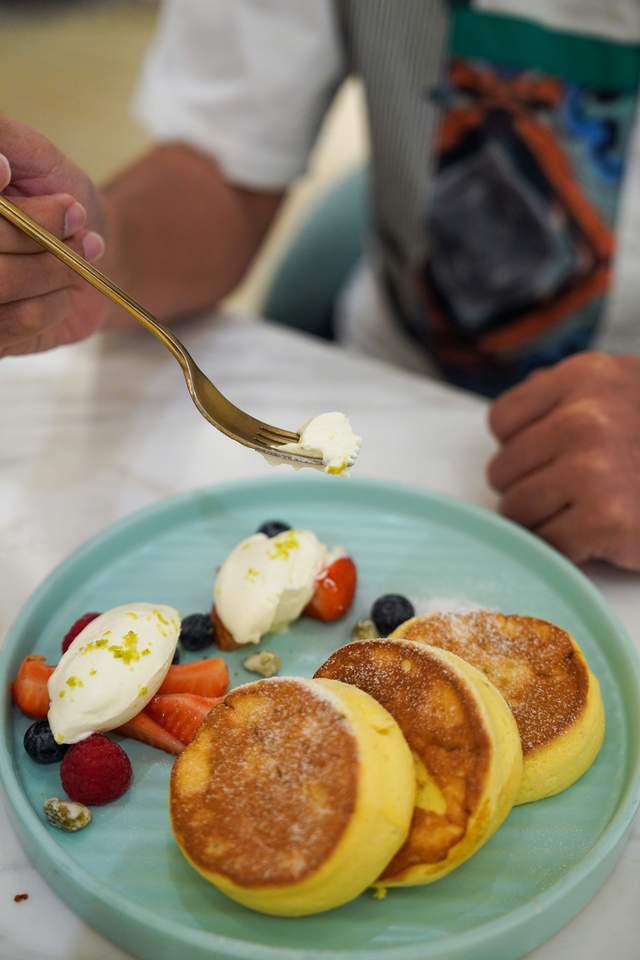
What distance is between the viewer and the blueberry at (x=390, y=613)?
0.91 m

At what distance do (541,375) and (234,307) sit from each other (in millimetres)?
2202

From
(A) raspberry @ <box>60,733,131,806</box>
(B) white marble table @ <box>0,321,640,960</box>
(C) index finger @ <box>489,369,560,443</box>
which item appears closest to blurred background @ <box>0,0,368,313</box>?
(B) white marble table @ <box>0,321,640,960</box>

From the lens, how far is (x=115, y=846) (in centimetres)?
73

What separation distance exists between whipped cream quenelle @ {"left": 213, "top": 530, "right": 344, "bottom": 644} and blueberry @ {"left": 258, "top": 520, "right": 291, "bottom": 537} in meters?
0.06

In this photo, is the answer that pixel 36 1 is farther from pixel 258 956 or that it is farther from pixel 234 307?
pixel 258 956

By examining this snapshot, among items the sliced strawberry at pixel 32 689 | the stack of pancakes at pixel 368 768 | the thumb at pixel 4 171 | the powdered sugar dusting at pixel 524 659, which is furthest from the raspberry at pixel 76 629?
the thumb at pixel 4 171

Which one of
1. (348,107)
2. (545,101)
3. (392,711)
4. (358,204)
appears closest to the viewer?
(392,711)

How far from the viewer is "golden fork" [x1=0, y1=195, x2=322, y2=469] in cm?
84

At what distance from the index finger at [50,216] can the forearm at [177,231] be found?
1.28 ft

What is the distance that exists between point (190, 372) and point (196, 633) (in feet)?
0.82

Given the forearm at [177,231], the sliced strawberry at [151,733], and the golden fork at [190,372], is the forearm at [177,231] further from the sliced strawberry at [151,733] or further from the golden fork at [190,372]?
the sliced strawberry at [151,733]

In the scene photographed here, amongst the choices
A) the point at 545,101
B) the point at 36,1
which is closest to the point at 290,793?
the point at 545,101

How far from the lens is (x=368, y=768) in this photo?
66 centimetres

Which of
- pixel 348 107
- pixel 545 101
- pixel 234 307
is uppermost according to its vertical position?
pixel 545 101
